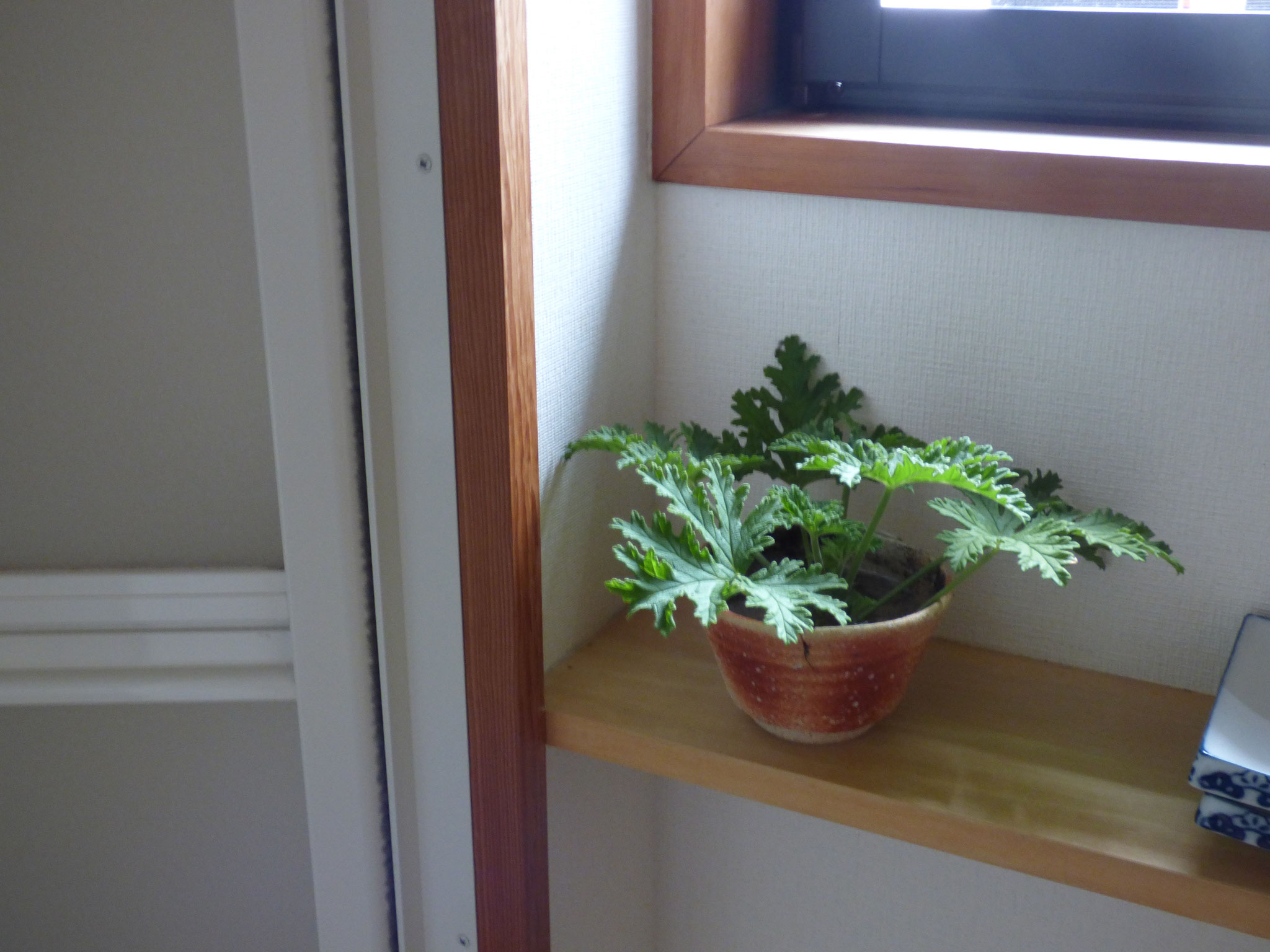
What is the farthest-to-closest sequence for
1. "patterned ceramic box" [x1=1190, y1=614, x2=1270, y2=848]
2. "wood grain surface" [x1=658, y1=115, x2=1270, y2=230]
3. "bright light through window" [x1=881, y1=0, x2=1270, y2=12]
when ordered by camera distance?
"bright light through window" [x1=881, y1=0, x2=1270, y2=12] < "wood grain surface" [x1=658, y1=115, x2=1270, y2=230] < "patterned ceramic box" [x1=1190, y1=614, x2=1270, y2=848]

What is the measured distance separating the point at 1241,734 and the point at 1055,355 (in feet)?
0.90

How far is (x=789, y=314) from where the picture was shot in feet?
2.77

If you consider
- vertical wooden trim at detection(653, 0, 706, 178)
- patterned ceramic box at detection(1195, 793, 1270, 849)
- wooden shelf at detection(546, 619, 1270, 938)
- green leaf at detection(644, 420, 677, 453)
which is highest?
vertical wooden trim at detection(653, 0, 706, 178)

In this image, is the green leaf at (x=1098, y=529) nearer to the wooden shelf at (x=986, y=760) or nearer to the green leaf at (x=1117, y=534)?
the green leaf at (x=1117, y=534)

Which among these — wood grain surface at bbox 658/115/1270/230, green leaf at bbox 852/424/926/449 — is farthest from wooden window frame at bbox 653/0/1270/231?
green leaf at bbox 852/424/926/449

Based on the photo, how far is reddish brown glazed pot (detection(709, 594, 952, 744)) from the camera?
2.17ft

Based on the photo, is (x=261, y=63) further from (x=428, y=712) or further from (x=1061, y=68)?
(x=1061, y=68)

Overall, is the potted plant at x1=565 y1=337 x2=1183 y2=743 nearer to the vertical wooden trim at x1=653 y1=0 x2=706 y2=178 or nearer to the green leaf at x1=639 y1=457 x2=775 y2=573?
the green leaf at x1=639 y1=457 x2=775 y2=573

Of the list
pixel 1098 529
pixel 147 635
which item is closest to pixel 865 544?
pixel 1098 529

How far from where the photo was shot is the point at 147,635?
0.84m

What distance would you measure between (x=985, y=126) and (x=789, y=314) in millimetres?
215

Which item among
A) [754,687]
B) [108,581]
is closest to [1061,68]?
[754,687]

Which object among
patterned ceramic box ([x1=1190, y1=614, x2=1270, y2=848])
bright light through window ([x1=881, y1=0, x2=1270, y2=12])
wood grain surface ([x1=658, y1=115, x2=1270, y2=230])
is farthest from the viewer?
bright light through window ([x1=881, y1=0, x2=1270, y2=12])

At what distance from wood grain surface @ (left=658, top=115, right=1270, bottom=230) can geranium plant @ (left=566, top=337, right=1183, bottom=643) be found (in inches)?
6.1
